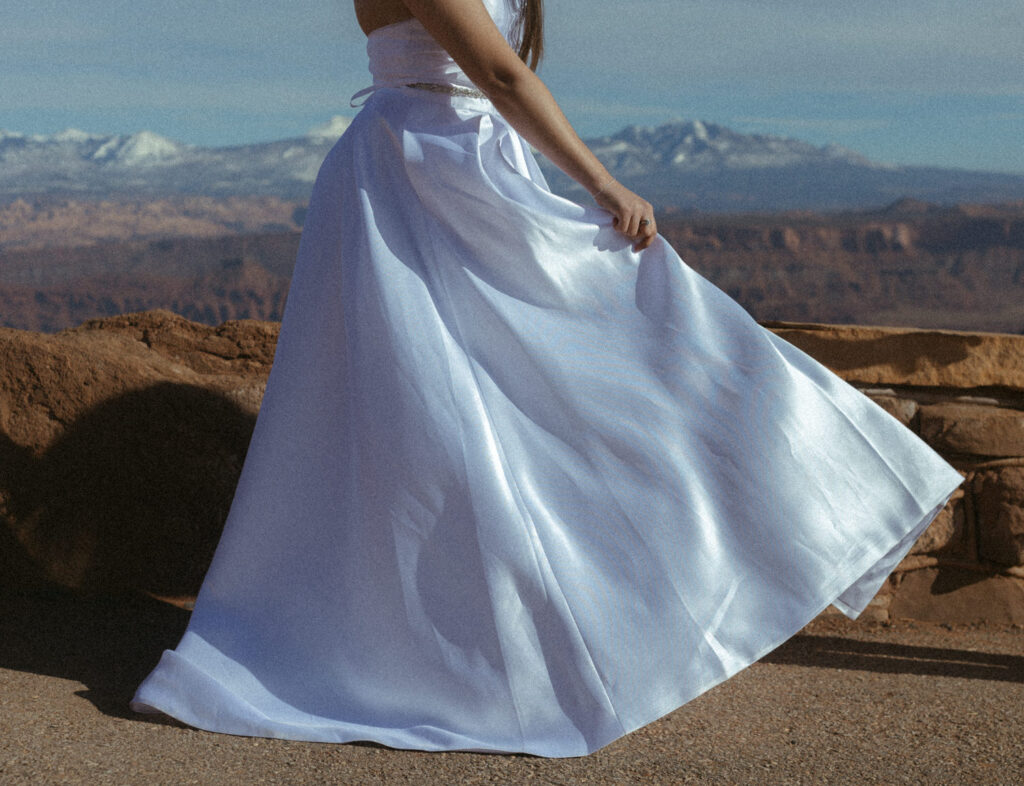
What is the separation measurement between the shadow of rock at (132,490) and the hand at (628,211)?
144 centimetres

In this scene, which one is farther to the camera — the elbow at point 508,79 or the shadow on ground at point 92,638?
the shadow on ground at point 92,638

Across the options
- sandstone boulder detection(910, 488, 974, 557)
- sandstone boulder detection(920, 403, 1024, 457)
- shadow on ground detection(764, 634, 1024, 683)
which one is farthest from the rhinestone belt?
sandstone boulder detection(910, 488, 974, 557)

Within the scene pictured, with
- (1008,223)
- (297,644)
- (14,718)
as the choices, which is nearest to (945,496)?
(297,644)

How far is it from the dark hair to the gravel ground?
1382 mm

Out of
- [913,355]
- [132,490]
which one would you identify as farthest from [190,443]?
[913,355]

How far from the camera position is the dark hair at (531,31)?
195 centimetres

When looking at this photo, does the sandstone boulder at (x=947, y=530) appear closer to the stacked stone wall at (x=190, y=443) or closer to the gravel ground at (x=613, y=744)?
the stacked stone wall at (x=190, y=443)

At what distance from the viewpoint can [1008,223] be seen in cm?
1894

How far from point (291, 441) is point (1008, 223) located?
20245 millimetres

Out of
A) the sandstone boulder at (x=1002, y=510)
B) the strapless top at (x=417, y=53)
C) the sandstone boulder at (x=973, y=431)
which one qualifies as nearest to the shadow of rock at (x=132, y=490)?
the strapless top at (x=417, y=53)

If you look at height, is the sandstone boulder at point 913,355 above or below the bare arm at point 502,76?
below

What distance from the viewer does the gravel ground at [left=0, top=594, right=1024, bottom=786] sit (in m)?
1.57

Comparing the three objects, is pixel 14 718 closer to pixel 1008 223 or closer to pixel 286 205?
pixel 1008 223

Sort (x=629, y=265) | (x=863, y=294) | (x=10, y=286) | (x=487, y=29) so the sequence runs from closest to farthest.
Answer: (x=487, y=29)
(x=629, y=265)
(x=10, y=286)
(x=863, y=294)
